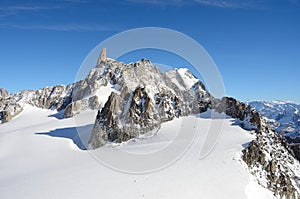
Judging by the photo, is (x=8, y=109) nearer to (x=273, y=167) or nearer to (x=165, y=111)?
(x=165, y=111)

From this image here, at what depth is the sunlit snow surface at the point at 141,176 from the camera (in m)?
21.2

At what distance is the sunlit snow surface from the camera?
21.2 metres

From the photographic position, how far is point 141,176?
23.7 meters

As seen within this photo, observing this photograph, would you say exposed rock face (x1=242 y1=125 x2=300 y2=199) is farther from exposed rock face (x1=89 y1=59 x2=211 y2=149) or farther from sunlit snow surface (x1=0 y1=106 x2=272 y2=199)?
exposed rock face (x1=89 y1=59 x2=211 y2=149)

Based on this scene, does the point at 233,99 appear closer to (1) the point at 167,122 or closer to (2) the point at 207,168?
(1) the point at 167,122

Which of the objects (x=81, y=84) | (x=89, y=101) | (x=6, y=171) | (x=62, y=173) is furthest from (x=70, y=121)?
(x=62, y=173)

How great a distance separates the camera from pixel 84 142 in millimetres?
41031

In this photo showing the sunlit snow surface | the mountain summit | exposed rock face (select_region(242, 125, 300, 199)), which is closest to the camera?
the sunlit snow surface

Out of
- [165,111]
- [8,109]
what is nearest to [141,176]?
[165,111]

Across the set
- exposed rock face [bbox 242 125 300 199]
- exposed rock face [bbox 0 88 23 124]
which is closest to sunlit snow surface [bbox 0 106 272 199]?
exposed rock face [bbox 242 125 300 199]

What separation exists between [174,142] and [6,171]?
19259 millimetres

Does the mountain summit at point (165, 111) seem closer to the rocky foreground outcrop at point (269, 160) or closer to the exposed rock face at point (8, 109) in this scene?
the rocky foreground outcrop at point (269, 160)

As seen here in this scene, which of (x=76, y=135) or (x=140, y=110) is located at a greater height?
(x=140, y=110)

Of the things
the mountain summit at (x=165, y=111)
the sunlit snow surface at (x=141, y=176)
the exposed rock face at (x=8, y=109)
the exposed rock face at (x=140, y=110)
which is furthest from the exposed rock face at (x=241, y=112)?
the exposed rock face at (x=8, y=109)
